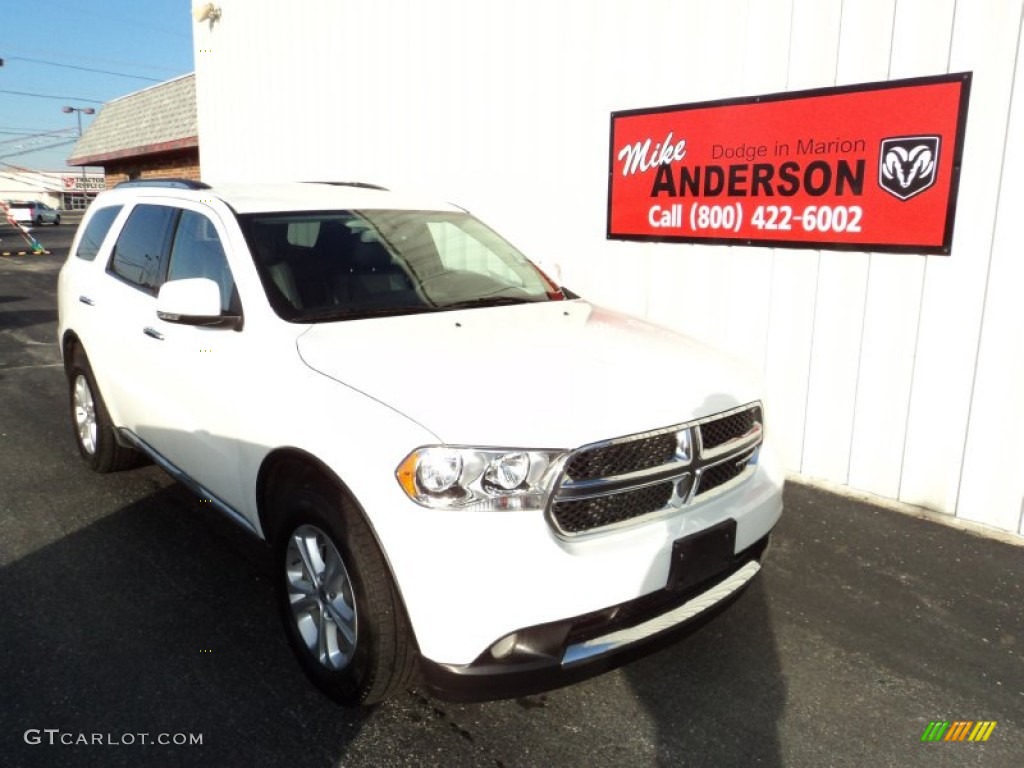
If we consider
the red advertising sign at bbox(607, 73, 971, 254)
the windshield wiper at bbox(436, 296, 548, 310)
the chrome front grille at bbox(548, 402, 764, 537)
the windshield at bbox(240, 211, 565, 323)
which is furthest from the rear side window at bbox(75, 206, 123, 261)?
the chrome front grille at bbox(548, 402, 764, 537)

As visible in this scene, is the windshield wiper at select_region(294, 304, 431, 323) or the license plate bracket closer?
the license plate bracket

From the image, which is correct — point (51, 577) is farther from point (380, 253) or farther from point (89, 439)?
point (380, 253)

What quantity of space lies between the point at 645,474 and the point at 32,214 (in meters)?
58.1

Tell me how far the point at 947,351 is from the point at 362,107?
256 inches

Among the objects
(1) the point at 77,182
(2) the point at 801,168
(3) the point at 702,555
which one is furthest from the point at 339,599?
(1) the point at 77,182

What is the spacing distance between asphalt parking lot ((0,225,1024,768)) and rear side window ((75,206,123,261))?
162 cm

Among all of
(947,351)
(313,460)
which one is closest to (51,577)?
(313,460)

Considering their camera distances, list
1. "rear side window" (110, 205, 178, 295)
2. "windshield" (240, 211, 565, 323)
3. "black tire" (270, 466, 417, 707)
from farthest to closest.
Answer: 1. "rear side window" (110, 205, 178, 295)
2. "windshield" (240, 211, 565, 323)
3. "black tire" (270, 466, 417, 707)

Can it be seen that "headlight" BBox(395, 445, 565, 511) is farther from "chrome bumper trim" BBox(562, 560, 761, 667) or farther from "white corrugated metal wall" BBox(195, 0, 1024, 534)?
"white corrugated metal wall" BBox(195, 0, 1024, 534)

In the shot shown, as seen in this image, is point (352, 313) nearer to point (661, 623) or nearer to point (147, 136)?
point (661, 623)

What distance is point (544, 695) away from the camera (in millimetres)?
2994

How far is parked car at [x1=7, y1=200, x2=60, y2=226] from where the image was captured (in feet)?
160

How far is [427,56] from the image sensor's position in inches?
308

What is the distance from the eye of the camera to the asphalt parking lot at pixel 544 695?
2.70m
